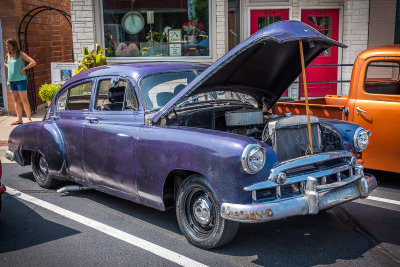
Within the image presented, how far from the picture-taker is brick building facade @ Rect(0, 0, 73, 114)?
1191 cm

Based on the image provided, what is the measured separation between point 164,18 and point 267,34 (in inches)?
331

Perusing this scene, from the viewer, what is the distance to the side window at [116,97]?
17.6ft

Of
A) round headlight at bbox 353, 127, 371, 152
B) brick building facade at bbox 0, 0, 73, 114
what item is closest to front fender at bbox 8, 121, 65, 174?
round headlight at bbox 353, 127, 371, 152

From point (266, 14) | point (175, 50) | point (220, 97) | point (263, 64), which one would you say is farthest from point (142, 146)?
point (266, 14)

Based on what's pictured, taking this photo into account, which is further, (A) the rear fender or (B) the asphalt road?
(A) the rear fender

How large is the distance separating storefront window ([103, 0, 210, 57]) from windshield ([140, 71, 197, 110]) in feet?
22.8

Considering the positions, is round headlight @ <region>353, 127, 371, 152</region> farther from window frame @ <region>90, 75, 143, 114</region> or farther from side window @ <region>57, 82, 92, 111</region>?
side window @ <region>57, 82, 92, 111</region>

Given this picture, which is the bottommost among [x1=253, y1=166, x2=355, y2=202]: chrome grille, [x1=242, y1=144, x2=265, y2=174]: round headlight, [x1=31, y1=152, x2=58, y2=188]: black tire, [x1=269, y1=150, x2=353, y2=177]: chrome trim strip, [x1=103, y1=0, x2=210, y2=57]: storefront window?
[x1=31, y1=152, x2=58, y2=188]: black tire

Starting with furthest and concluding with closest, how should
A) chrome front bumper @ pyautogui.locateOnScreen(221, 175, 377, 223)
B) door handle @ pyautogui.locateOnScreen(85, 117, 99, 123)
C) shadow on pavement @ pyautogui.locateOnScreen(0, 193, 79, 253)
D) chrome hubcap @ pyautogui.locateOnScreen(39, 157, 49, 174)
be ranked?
chrome hubcap @ pyautogui.locateOnScreen(39, 157, 49, 174) < door handle @ pyautogui.locateOnScreen(85, 117, 99, 123) < shadow on pavement @ pyautogui.locateOnScreen(0, 193, 79, 253) < chrome front bumper @ pyautogui.locateOnScreen(221, 175, 377, 223)

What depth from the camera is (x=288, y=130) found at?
4.77 metres

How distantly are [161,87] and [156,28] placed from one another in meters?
7.39

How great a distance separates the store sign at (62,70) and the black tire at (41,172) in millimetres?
4950

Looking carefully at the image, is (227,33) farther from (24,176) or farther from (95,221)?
(95,221)

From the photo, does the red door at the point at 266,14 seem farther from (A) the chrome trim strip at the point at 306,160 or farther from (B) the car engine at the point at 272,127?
(A) the chrome trim strip at the point at 306,160
